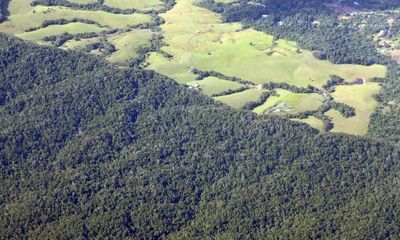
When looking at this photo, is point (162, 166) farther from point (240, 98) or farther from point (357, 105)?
point (357, 105)

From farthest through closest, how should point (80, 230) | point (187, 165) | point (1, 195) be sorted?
point (187, 165), point (1, 195), point (80, 230)

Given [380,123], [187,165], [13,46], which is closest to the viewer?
[187,165]

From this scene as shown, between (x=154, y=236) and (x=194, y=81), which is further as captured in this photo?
(x=194, y=81)

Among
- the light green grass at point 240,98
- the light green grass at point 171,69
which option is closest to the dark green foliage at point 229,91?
the light green grass at point 240,98

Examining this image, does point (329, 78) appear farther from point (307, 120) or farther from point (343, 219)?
point (343, 219)

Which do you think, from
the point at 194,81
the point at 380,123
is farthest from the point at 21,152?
the point at 380,123

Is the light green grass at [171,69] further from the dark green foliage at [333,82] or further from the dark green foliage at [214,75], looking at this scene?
the dark green foliage at [333,82]

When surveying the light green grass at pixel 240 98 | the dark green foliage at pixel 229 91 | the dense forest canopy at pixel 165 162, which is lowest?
the dark green foliage at pixel 229 91
